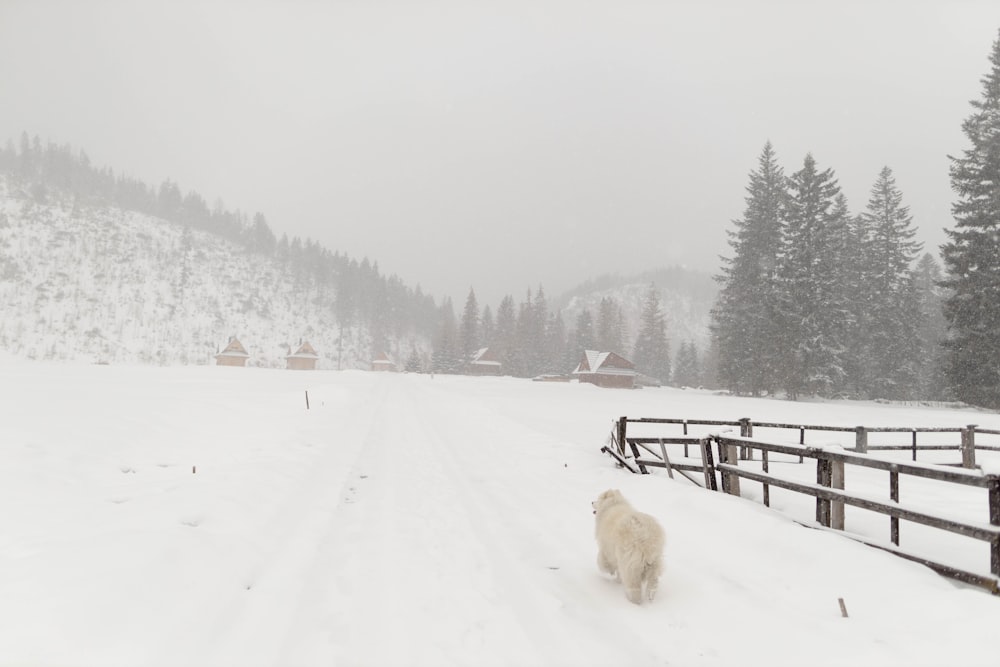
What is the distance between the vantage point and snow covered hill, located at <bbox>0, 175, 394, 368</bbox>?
247ft

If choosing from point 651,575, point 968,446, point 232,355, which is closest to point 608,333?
point 232,355

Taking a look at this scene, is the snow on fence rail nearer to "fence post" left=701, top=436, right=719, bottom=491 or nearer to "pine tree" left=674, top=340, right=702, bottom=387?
"fence post" left=701, top=436, right=719, bottom=491

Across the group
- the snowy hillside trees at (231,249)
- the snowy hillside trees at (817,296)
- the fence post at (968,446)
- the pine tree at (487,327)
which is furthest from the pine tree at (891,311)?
the snowy hillside trees at (231,249)

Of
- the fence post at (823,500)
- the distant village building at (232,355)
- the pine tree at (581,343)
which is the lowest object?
the fence post at (823,500)

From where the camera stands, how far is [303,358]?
86.9 meters

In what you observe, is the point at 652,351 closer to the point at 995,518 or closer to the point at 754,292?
the point at 754,292

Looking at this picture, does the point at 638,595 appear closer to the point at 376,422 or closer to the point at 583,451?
the point at 583,451

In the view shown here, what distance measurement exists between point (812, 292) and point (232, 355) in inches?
3360

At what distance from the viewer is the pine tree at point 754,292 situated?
131 feet

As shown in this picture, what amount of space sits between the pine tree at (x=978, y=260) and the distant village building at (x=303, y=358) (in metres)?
87.5

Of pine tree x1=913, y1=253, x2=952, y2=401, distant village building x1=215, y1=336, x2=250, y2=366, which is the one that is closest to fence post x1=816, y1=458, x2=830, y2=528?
pine tree x1=913, y1=253, x2=952, y2=401

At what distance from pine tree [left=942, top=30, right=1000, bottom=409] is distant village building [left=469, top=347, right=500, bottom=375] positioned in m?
66.2

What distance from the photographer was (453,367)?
91.6 metres

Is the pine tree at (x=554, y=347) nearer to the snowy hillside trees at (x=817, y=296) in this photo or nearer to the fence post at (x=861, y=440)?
the snowy hillside trees at (x=817, y=296)
